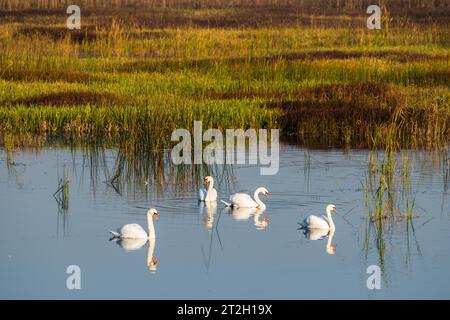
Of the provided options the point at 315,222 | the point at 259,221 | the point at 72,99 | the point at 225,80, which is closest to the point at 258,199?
the point at 259,221

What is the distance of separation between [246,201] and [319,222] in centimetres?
122

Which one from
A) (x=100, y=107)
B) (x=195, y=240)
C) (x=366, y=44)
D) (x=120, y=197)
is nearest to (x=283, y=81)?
(x=100, y=107)

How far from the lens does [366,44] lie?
2973cm

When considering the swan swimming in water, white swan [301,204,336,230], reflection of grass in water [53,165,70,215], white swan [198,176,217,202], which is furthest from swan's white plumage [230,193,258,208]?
reflection of grass in water [53,165,70,215]

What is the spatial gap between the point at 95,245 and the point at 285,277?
2040 mm

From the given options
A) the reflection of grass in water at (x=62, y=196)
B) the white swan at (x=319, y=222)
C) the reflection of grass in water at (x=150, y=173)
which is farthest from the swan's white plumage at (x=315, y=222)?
the reflection of grass in water at (x=62, y=196)

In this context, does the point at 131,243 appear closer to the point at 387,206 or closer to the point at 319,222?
the point at 319,222

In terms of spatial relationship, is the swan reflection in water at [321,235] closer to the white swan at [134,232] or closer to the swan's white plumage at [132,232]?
the white swan at [134,232]

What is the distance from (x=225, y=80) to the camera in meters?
22.2

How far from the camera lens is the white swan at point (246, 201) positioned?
39.1ft

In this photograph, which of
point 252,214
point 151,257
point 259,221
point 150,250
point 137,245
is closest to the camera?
point 151,257

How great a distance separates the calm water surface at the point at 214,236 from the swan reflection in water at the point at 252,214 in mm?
13

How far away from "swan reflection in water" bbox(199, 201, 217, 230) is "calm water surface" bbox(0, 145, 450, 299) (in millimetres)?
22
